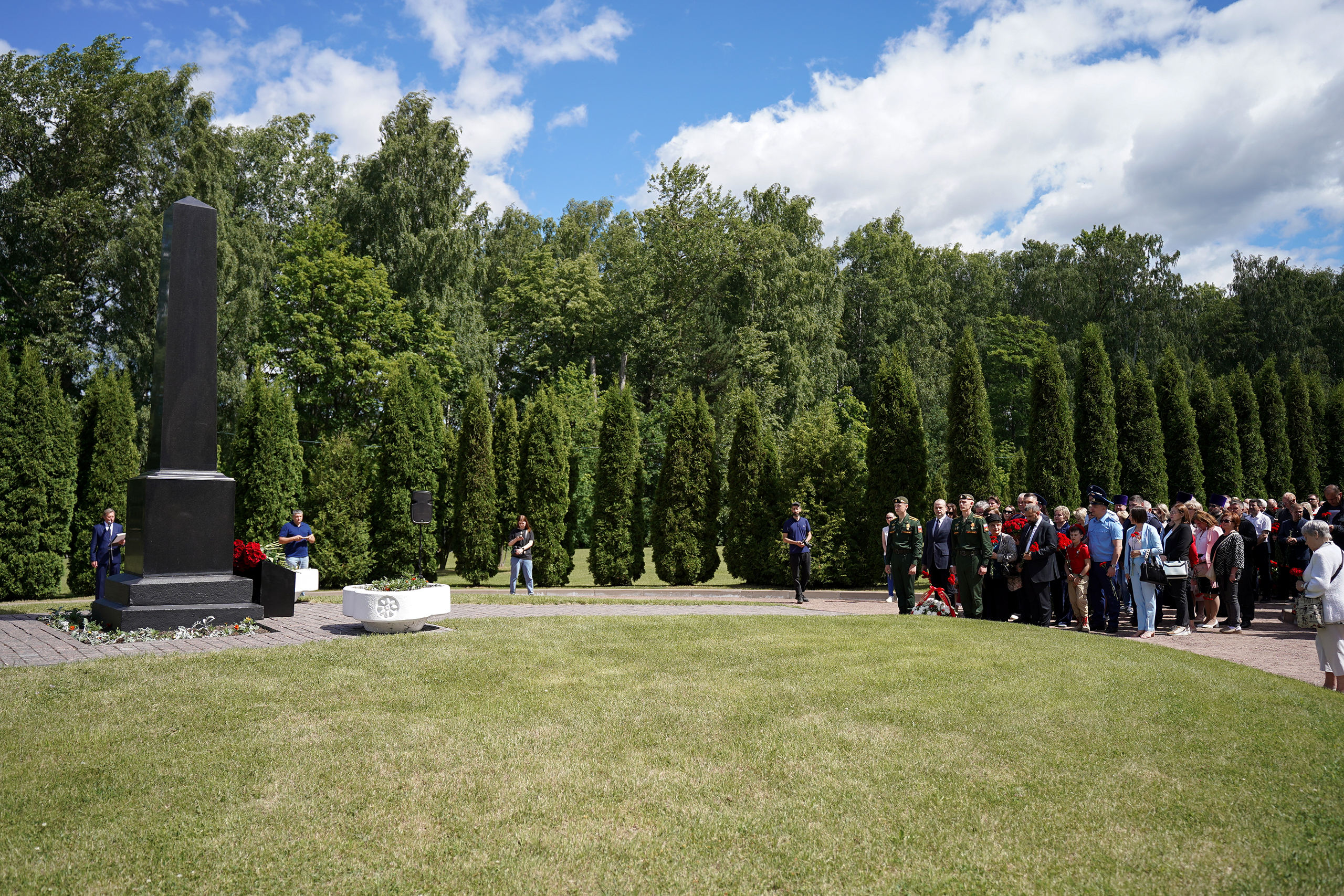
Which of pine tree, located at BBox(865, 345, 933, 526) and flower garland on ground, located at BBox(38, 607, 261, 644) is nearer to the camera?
flower garland on ground, located at BBox(38, 607, 261, 644)

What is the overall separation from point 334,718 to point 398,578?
4.05 meters

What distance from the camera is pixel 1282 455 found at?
2281 centimetres

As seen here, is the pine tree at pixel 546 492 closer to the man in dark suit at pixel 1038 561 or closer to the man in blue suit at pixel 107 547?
the man in blue suit at pixel 107 547

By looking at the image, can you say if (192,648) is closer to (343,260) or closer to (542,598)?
(542,598)

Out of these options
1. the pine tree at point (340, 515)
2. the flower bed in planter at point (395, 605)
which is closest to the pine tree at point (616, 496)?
the pine tree at point (340, 515)

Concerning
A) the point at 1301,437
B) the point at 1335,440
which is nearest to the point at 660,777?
the point at 1301,437

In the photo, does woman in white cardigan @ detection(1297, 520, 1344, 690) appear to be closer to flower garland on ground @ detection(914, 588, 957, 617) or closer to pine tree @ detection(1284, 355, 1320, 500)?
flower garland on ground @ detection(914, 588, 957, 617)

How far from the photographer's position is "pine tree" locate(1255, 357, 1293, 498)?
22.8 m

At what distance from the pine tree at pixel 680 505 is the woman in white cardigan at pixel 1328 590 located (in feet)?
41.4

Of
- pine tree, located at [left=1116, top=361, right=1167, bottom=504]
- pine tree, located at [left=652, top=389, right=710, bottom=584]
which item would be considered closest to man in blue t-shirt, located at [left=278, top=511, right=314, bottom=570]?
pine tree, located at [left=652, top=389, right=710, bottom=584]

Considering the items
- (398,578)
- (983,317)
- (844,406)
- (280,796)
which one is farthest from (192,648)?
(983,317)

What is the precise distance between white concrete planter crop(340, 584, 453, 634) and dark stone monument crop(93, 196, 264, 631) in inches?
53.0

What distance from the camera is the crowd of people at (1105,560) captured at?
1042cm

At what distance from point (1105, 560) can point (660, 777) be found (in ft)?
26.7
